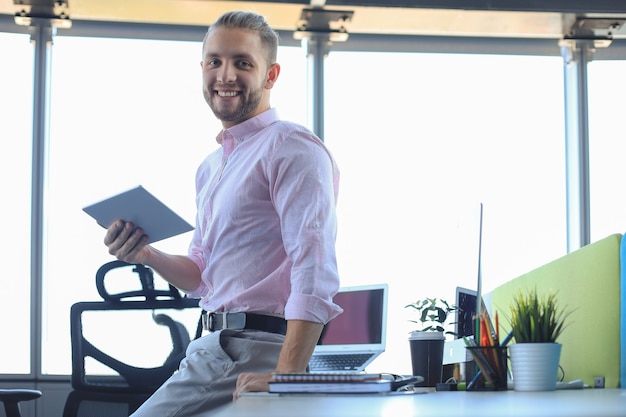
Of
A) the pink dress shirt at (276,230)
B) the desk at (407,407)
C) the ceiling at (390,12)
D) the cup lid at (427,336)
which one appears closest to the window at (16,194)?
the ceiling at (390,12)

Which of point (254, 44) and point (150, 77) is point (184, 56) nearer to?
point (150, 77)

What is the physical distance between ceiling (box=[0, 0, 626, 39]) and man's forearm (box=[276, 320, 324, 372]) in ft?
11.6

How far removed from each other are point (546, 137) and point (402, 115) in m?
0.86

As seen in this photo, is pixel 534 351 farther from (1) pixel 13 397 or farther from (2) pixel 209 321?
(1) pixel 13 397

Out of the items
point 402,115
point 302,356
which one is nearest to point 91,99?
point 402,115

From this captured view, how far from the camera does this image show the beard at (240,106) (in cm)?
207

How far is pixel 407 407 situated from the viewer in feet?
3.97

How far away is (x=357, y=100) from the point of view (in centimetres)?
538

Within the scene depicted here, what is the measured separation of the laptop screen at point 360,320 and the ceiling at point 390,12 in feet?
6.09

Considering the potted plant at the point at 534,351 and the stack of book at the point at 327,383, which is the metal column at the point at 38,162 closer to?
the potted plant at the point at 534,351

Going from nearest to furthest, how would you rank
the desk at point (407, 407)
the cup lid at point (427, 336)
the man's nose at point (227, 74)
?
the desk at point (407, 407) → the man's nose at point (227, 74) → the cup lid at point (427, 336)

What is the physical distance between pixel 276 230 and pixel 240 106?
325mm

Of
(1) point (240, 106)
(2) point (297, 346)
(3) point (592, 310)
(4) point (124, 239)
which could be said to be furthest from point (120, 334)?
(2) point (297, 346)

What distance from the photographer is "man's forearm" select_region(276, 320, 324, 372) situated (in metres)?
1.71
